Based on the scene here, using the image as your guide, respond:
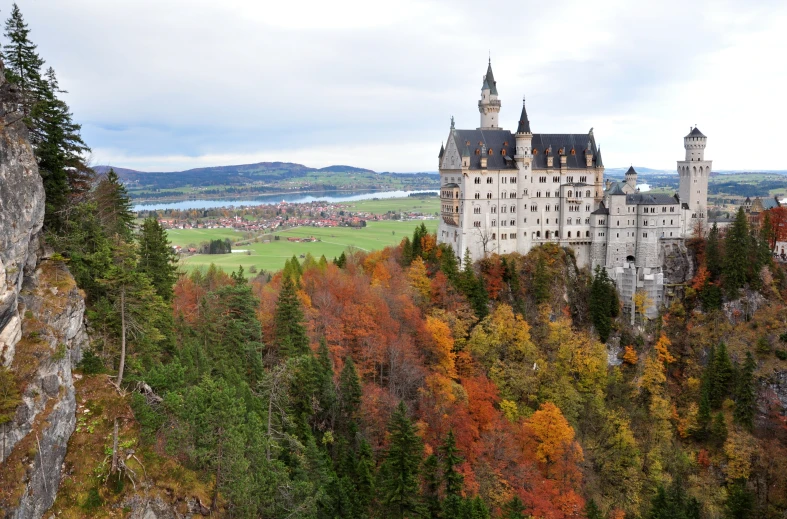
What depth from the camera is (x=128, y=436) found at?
30047mm

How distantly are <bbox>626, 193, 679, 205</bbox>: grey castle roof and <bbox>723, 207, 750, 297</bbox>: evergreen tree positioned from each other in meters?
8.51

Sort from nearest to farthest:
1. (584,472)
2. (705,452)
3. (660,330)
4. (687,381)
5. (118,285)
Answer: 1. (118,285)
2. (584,472)
3. (705,452)
4. (687,381)
5. (660,330)

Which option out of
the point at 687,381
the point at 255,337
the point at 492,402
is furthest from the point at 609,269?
the point at 255,337

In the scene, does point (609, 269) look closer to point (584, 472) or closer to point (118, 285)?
point (584, 472)

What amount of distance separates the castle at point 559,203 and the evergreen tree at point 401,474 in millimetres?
38632

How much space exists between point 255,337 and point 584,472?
32904 mm

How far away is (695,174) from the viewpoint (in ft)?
275

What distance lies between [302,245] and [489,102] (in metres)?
57.8

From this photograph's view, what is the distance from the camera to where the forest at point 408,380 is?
31094mm

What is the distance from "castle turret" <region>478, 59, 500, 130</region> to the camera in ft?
268


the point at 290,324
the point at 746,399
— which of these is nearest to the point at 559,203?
the point at 746,399

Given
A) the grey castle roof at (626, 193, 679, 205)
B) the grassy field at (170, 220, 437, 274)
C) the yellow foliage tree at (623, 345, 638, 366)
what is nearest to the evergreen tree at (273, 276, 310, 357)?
the grassy field at (170, 220, 437, 274)

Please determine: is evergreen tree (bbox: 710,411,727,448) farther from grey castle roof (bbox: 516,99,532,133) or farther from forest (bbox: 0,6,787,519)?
grey castle roof (bbox: 516,99,532,133)

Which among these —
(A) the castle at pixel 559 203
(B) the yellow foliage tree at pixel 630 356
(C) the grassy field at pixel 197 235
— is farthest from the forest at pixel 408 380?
(C) the grassy field at pixel 197 235
